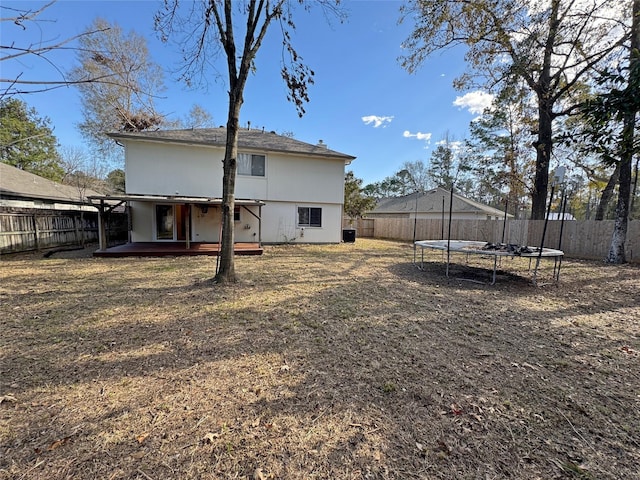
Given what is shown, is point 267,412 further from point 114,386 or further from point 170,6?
point 170,6

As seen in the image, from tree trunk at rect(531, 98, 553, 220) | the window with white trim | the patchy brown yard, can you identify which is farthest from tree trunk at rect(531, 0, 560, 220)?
the patchy brown yard

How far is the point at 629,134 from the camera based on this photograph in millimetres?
4324

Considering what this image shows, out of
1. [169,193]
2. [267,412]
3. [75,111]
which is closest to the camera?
[267,412]

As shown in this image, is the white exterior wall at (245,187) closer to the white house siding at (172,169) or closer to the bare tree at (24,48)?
the white house siding at (172,169)

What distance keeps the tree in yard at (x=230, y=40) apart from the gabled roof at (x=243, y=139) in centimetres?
636

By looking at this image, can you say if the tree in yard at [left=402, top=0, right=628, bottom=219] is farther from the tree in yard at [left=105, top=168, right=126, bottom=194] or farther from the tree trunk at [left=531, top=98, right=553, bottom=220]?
the tree in yard at [left=105, top=168, right=126, bottom=194]

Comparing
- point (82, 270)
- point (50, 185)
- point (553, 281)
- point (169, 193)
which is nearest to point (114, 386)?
point (82, 270)

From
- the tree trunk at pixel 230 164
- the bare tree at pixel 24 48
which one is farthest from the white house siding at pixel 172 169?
the bare tree at pixel 24 48

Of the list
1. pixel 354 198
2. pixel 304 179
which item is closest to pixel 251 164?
pixel 304 179

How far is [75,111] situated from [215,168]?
12776 mm

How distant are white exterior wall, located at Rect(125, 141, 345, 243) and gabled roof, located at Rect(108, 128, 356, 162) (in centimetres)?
36

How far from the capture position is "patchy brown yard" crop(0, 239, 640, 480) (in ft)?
5.50

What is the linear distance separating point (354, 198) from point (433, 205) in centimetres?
792

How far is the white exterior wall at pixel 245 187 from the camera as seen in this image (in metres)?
12.2
